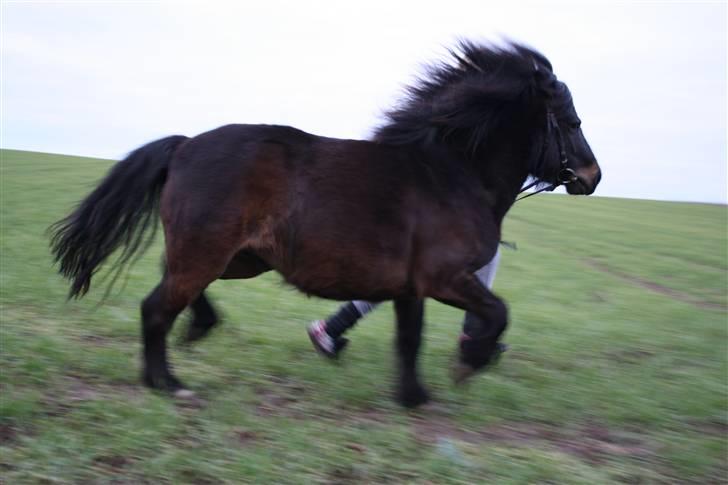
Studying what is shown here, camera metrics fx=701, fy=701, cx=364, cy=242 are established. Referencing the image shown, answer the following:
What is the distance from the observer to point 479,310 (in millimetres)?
4441

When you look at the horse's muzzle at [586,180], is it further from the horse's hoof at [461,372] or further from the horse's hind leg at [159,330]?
the horse's hind leg at [159,330]

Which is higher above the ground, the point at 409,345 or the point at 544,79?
the point at 544,79

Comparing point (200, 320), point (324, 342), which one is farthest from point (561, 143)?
point (200, 320)

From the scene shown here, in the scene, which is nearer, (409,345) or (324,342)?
(409,345)

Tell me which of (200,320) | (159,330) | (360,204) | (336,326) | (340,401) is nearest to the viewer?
(360,204)

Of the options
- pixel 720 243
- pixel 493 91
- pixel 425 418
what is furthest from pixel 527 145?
pixel 720 243

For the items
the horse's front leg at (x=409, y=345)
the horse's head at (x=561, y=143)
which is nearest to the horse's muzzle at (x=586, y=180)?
the horse's head at (x=561, y=143)

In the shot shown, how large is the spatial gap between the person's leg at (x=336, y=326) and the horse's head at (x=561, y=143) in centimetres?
167

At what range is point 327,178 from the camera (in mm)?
4410

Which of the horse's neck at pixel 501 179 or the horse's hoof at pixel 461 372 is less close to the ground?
the horse's neck at pixel 501 179

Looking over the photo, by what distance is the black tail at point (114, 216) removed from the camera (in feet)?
15.2

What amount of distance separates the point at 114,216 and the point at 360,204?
1673mm

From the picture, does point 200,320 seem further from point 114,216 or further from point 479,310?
point 479,310

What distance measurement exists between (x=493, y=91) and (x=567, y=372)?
253 cm
